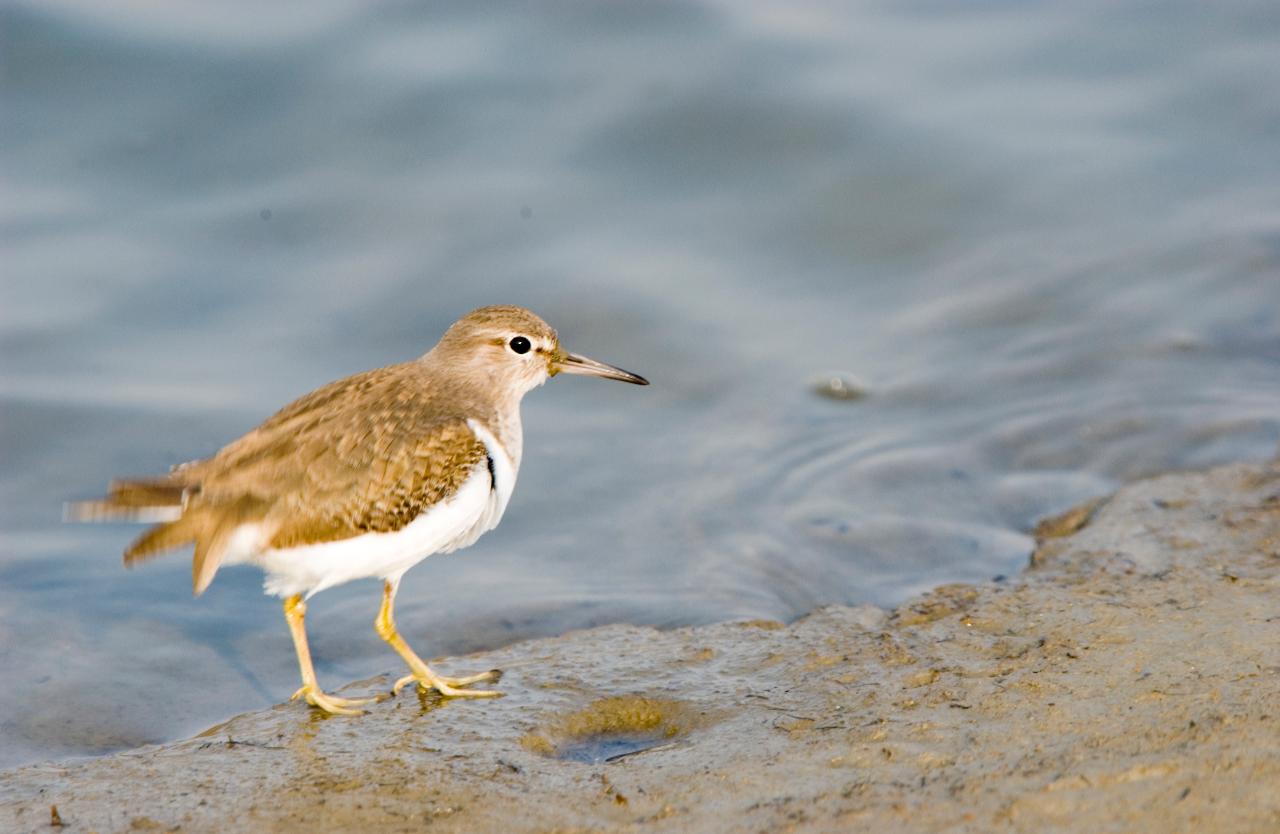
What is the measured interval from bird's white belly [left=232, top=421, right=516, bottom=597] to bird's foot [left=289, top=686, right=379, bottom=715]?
0.40m

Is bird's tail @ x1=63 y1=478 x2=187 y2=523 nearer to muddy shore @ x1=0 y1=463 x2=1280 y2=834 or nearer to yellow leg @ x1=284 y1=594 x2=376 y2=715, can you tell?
yellow leg @ x1=284 y1=594 x2=376 y2=715

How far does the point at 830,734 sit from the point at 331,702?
80.6 inches

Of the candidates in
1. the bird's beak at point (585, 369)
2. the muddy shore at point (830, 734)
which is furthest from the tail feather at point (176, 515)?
the bird's beak at point (585, 369)

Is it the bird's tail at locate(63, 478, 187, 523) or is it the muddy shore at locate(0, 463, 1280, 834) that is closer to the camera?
Answer: the muddy shore at locate(0, 463, 1280, 834)

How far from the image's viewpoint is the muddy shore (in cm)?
408

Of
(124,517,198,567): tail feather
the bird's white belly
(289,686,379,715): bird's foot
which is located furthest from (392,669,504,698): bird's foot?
(124,517,198,567): tail feather

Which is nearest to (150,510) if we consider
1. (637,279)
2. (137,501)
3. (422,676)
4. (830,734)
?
(137,501)

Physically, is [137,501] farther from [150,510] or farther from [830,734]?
[830,734]

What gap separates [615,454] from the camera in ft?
28.8

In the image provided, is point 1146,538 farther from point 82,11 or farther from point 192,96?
point 82,11

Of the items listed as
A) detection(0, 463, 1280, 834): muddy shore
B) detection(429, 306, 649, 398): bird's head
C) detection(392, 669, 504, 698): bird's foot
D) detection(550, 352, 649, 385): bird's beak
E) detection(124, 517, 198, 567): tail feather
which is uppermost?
detection(429, 306, 649, 398): bird's head

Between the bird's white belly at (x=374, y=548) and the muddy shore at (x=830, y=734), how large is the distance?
52 cm

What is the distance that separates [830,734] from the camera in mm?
4762

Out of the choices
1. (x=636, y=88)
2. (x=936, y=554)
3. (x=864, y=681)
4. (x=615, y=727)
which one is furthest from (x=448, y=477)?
(x=636, y=88)
